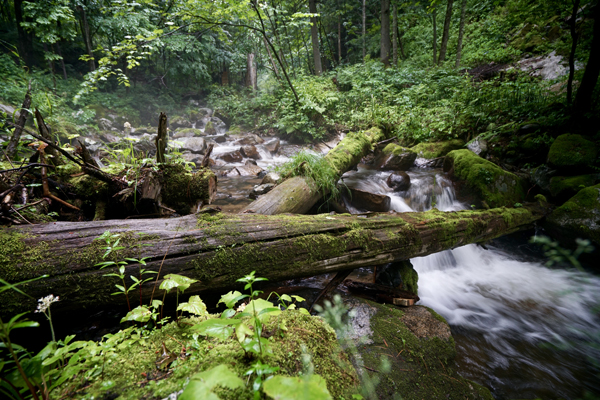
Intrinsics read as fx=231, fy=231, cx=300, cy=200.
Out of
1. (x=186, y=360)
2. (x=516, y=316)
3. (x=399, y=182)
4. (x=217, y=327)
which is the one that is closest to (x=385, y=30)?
(x=399, y=182)

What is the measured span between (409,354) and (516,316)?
249 cm

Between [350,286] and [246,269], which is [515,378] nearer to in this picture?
[350,286]

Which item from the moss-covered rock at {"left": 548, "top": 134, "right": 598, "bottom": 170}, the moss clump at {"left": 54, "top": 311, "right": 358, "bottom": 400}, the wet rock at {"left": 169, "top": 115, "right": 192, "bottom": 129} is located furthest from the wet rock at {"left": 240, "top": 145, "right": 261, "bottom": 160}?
the moss clump at {"left": 54, "top": 311, "right": 358, "bottom": 400}

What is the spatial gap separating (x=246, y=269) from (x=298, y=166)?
9.54 ft

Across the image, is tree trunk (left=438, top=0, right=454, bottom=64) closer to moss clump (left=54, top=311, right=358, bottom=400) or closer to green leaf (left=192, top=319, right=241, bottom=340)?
moss clump (left=54, top=311, right=358, bottom=400)

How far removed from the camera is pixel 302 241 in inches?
91.1

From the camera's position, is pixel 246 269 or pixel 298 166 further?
pixel 298 166

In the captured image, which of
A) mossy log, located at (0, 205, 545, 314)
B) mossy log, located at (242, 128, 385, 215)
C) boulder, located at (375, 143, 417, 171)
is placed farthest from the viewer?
boulder, located at (375, 143, 417, 171)

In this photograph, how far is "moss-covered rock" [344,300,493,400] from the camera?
1726mm

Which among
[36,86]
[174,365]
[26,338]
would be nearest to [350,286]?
[174,365]

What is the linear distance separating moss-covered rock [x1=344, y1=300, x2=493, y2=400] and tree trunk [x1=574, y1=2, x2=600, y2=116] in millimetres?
6532

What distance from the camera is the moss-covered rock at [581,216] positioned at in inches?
166

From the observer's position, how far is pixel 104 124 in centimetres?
1334

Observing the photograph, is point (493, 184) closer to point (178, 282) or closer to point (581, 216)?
point (581, 216)
